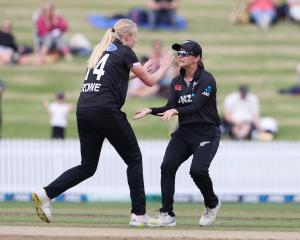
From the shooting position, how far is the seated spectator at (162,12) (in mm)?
27641

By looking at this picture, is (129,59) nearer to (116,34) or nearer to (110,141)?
(116,34)

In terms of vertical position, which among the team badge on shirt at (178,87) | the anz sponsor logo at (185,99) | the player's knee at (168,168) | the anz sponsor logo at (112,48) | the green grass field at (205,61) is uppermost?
the anz sponsor logo at (112,48)

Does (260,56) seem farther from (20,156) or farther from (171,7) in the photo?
(20,156)

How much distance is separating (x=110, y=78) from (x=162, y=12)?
57.3 ft

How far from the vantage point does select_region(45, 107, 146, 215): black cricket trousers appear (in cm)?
1102

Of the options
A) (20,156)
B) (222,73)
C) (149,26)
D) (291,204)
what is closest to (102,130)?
(291,204)

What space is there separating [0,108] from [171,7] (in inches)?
241

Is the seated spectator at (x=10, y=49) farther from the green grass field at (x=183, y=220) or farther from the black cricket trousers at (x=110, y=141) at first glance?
the black cricket trousers at (x=110, y=141)

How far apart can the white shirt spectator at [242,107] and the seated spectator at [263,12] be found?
20.4 feet

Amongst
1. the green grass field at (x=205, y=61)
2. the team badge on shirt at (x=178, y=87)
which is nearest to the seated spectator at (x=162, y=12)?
the green grass field at (x=205, y=61)

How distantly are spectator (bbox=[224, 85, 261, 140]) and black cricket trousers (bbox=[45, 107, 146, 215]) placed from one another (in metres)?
11.5

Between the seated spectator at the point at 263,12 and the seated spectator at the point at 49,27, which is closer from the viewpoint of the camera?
the seated spectator at the point at 49,27

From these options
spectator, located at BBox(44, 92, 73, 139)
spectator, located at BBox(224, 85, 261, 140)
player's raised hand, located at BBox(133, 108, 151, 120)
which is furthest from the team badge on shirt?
spectator, located at BBox(224, 85, 261, 140)

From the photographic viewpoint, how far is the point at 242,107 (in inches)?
903
